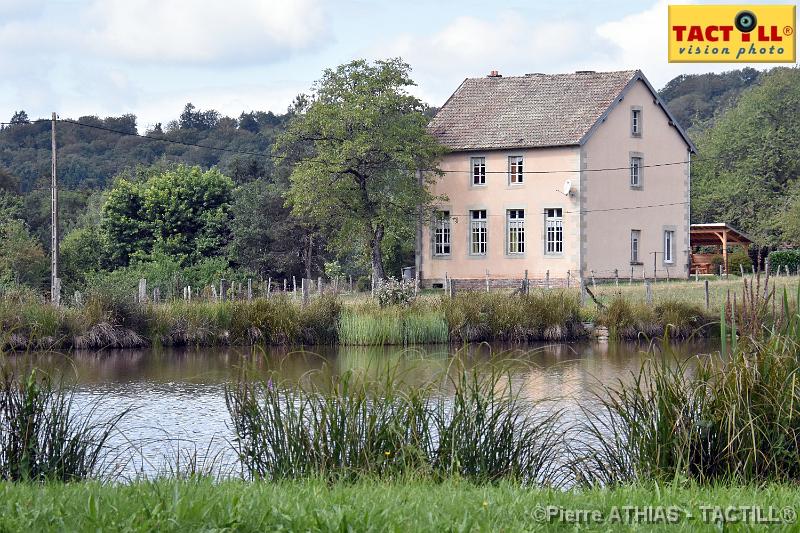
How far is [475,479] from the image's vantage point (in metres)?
7.14

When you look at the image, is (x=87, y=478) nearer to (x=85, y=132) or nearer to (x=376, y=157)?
(x=376, y=157)

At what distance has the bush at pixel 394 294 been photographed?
24.6m

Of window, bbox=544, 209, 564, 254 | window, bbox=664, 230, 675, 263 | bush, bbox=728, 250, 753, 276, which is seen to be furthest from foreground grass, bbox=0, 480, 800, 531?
bush, bbox=728, 250, 753, 276

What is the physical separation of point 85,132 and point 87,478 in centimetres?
7320

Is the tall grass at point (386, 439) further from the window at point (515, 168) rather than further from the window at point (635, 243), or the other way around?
the window at point (635, 243)

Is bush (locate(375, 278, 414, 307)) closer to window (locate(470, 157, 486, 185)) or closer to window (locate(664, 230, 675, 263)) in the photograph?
window (locate(470, 157, 486, 185))

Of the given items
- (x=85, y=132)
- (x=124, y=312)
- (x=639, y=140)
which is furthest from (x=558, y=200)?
(x=85, y=132)

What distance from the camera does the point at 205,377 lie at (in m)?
16.1

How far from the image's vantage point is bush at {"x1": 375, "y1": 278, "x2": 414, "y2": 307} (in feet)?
80.7

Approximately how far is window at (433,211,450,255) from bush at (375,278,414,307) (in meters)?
15.7

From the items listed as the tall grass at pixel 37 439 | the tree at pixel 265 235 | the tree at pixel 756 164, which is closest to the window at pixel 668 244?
the tree at pixel 756 164

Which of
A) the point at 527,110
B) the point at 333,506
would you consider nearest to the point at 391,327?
the point at 333,506

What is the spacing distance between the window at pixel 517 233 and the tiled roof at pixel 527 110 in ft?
8.54

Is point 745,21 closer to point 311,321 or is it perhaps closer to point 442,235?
point 311,321
